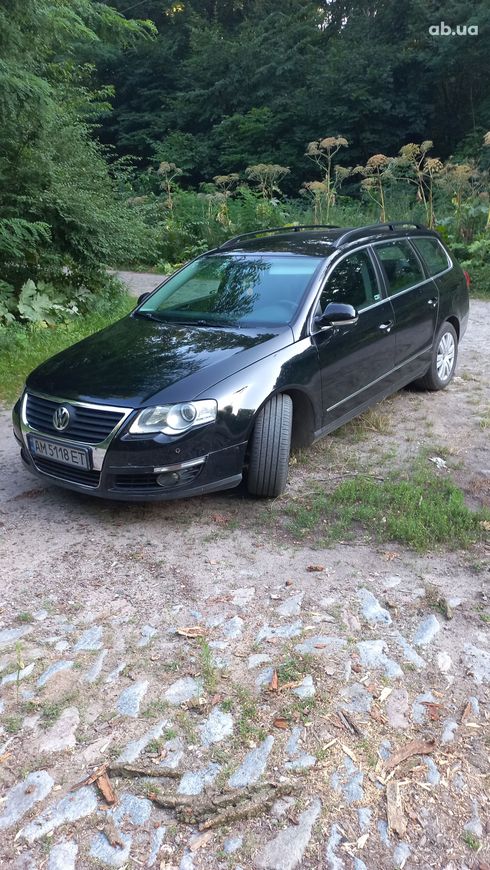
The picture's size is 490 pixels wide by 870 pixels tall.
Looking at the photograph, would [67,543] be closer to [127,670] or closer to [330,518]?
[127,670]

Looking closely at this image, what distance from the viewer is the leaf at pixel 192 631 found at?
3021 mm

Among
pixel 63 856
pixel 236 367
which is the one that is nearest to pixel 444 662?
pixel 63 856

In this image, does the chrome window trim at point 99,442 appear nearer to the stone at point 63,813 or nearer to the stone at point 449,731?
the stone at point 63,813

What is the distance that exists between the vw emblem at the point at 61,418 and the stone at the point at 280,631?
1729 millimetres

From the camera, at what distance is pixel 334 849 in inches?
79.4

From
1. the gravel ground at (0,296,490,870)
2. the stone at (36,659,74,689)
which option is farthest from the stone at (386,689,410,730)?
the stone at (36,659,74,689)

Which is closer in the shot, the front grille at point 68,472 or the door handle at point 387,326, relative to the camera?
the front grille at point 68,472

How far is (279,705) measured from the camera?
2.57 metres

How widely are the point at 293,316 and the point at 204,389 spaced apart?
1025 millimetres

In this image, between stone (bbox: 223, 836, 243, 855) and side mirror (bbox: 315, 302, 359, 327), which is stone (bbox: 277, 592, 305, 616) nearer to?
stone (bbox: 223, 836, 243, 855)

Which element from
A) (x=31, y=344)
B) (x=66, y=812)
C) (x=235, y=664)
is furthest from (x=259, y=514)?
(x=31, y=344)

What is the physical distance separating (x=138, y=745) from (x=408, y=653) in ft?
3.87

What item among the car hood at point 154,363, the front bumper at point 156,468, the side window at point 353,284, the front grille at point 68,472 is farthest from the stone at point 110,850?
the side window at point 353,284

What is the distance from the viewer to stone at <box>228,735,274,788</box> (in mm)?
2236
